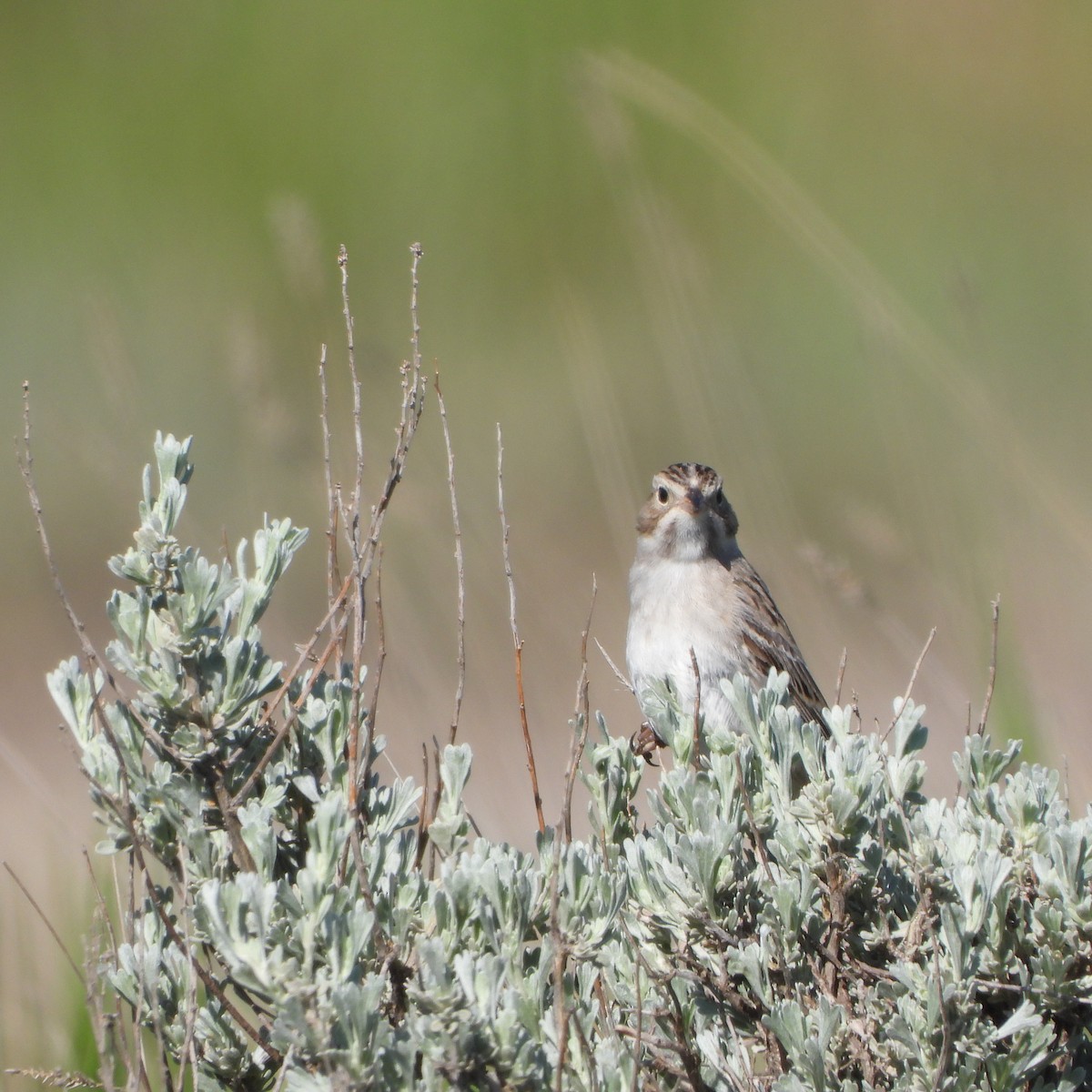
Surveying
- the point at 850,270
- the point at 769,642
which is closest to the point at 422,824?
the point at 769,642

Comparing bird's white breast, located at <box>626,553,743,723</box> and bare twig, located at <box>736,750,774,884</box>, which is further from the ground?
bird's white breast, located at <box>626,553,743,723</box>

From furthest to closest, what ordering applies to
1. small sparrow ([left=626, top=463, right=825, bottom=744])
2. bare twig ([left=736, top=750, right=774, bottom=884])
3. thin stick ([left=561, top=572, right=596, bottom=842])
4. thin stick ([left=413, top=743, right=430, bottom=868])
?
small sparrow ([left=626, top=463, right=825, bottom=744])
thin stick ([left=413, top=743, right=430, bottom=868])
thin stick ([left=561, top=572, right=596, bottom=842])
bare twig ([left=736, top=750, right=774, bottom=884])

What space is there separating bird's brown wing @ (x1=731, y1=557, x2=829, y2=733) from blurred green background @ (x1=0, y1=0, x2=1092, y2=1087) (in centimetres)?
10

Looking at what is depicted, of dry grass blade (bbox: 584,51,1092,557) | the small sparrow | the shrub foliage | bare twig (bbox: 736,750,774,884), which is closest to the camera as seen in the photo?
the shrub foliage

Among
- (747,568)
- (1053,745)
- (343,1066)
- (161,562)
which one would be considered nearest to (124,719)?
(161,562)

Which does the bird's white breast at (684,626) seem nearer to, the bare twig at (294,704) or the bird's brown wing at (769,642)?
the bird's brown wing at (769,642)

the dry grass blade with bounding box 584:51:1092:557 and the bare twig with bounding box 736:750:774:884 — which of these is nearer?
the bare twig with bounding box 736:750:774:884

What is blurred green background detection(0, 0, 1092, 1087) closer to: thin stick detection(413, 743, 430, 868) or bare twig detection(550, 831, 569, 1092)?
thin stick detection(413, 743, 430, 868)

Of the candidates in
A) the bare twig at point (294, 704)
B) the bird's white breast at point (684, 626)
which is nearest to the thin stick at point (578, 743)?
the bare twig at point (294, 704)

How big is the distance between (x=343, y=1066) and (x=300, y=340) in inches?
371

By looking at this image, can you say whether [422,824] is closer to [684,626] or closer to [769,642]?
[684,626]

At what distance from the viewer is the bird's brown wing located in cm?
550

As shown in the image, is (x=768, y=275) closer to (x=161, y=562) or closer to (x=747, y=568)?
(x=747, y=568)

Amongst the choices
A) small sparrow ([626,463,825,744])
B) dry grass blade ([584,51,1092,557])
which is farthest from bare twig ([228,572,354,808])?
dry grass blade ([584,51,1092,557])
